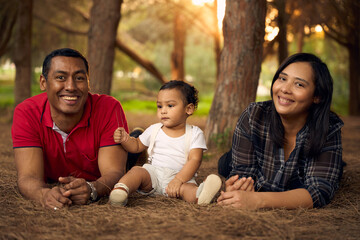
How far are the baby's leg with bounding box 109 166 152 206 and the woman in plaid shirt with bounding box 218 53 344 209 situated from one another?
69 centimetres

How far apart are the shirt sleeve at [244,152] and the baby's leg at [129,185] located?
0.74 meters

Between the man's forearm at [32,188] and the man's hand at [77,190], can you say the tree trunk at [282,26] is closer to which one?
the man's hand at [77,190]

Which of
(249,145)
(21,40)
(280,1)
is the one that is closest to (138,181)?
(249,145)

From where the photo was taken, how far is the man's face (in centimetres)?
297

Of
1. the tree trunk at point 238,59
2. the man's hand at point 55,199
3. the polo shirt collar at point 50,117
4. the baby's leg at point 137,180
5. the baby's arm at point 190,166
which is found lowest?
the man's hand at point 55,199

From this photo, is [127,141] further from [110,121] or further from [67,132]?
[67,132]

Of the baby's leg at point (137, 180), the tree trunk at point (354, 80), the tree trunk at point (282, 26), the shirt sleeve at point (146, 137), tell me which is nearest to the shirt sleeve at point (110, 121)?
the shirt sleeve at point (146, 137)

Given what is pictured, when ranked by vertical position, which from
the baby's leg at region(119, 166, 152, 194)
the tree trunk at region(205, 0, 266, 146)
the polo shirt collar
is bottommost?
the baby's leg at region(119, 166, 152, 194)

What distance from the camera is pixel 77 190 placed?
2678mm

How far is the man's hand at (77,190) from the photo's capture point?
8.61ft

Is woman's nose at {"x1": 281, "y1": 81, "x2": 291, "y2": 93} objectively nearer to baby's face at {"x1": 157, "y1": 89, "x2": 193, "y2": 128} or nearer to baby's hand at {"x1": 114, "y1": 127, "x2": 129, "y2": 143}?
baby's face at {"x1": 157, "y1": 89, "x2": 193, "y2": 128}

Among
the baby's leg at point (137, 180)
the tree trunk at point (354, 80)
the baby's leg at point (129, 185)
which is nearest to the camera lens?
the baby's leg at point (129, 185)

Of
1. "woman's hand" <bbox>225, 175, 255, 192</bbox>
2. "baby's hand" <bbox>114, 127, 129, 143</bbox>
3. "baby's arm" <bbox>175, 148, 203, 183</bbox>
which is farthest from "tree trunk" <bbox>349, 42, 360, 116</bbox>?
"baby's hand" <bbox>114, 127, 129, 143</bbox>

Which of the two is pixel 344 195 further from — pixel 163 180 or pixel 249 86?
pixel 249 86
